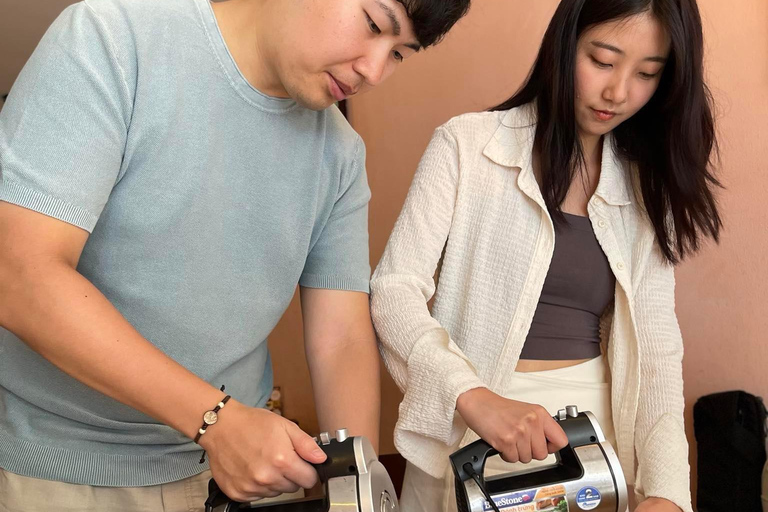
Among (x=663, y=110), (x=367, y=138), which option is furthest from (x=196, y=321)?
(x=367, y=138)

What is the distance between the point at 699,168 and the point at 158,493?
1.13 meters

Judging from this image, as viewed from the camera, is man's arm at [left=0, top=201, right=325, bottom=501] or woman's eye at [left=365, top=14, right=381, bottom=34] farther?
woman's eye at [left=365, top=14, right=381, bottom=34]

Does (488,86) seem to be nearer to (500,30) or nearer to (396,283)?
(500,30)

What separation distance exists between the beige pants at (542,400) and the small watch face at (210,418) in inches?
22.8

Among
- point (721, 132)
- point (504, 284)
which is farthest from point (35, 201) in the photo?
point (721, 132)

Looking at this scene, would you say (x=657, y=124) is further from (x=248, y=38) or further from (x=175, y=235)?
(x=175, y=235)

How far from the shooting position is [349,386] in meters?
1.07

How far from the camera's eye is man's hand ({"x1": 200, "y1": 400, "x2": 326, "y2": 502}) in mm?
705

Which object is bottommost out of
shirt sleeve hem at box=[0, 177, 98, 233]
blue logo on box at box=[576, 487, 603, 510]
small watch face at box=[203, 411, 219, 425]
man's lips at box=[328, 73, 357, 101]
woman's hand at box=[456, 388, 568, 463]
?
blue logo on box at box=[576, 487, 603, 510]

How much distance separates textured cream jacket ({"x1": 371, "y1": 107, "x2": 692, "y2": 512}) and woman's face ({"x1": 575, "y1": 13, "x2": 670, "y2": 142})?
0.12 metres

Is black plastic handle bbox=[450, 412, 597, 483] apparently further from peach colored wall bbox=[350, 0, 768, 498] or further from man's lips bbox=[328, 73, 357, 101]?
peach colored wall bbox=[350, 0, 768, 498]

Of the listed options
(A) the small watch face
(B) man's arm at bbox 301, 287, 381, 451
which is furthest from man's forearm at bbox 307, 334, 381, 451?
(A) the small watch face

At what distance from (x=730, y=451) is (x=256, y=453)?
4.56 ft

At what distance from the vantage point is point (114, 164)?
789 mm
